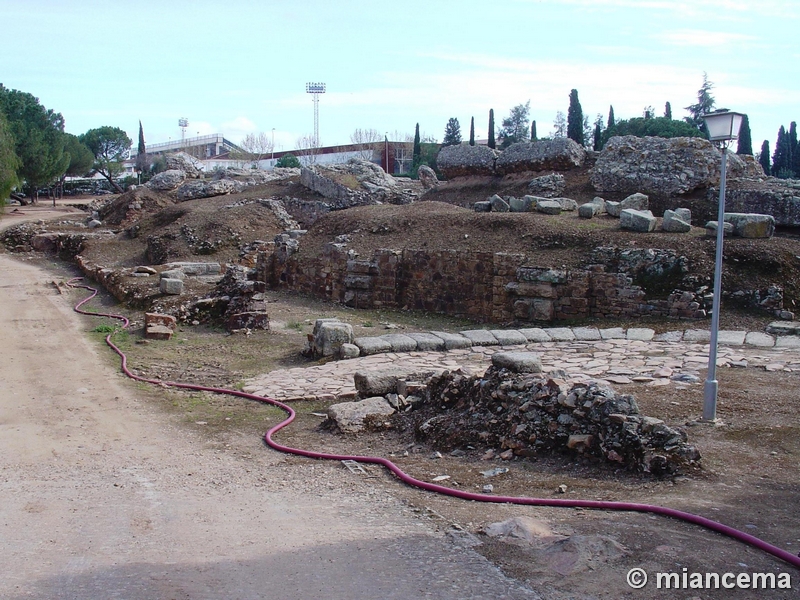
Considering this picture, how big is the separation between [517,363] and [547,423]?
3.73 feet

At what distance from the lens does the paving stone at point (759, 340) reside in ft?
34.4

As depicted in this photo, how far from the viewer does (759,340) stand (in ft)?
35.1

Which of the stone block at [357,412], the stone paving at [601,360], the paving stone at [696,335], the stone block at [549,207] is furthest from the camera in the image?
the stone block at [549,207]

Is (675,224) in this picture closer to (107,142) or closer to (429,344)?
(429,344)

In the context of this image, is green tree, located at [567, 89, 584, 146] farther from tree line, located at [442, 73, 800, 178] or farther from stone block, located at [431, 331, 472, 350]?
stone block, located at [431, 331, 472, 350]

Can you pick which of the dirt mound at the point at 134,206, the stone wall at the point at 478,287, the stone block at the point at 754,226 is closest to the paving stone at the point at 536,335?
the stone wall at the point at 478,287

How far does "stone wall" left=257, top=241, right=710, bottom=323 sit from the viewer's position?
12906 millimetres

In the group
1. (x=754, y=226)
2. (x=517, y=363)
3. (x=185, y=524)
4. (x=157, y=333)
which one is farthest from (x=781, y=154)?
(x=185, y=524)

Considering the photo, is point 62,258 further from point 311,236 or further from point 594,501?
point 594,501

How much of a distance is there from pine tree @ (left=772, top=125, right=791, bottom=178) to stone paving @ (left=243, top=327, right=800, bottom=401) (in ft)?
118

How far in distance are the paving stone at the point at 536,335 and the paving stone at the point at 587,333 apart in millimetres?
491

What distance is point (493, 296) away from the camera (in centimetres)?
1418

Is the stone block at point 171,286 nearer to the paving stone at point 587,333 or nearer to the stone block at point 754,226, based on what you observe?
the paving stone at point 587,333

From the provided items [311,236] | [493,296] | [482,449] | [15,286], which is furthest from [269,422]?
[15,286]
